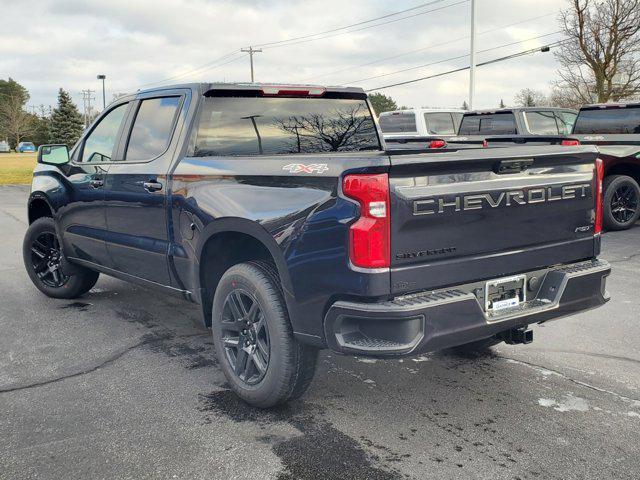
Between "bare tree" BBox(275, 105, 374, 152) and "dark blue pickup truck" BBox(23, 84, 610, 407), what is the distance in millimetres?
12

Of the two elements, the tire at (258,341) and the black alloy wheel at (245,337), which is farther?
the black alloy wheel at (245,337)

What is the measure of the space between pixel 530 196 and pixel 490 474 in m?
1.41

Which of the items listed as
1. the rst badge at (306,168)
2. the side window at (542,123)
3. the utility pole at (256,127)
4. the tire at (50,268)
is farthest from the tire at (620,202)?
the rst badge at (306,168)

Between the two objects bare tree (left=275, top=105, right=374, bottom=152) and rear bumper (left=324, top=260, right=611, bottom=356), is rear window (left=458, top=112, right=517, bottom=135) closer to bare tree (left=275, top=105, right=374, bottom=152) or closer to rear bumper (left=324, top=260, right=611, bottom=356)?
bare tree (left=275, top=105, right=374, bottom=152)

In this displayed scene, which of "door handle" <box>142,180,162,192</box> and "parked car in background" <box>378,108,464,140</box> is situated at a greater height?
"parked car in background" <box>378,108,464,140</box>

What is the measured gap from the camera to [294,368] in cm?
344

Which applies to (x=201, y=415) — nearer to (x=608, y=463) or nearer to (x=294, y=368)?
(x=294, y=368)

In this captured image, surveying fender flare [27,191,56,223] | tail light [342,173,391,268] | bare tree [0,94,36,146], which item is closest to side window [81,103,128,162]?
fender flare [27,191,56,223]

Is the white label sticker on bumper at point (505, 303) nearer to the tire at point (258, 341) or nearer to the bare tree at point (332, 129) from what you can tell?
the tire at point (258, 341)

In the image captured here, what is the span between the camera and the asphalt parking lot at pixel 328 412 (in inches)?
120

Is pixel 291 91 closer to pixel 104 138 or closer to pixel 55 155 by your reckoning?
pixel 104 138

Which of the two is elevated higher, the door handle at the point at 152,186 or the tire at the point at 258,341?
the door handle at the point at 152,186

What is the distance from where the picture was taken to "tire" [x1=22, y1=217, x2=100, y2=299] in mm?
6195

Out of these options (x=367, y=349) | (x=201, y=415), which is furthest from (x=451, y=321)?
(x=201, y=415)
